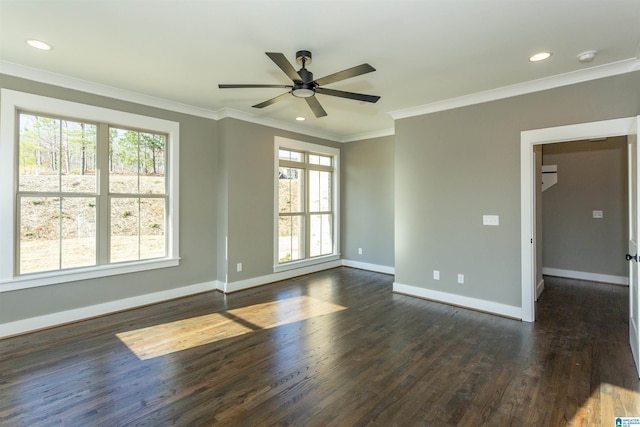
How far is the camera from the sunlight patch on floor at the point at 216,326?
3.00m

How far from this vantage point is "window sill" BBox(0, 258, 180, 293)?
3.21 m

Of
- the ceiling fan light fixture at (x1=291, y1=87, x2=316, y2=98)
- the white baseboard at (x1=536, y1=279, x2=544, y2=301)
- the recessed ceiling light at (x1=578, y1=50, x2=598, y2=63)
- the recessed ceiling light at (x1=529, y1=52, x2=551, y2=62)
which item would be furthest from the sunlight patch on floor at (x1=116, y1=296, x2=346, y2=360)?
the recessed ceiling light at (x1=578, y1=50, x2=598, y2=63)

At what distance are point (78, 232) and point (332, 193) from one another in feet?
14.3

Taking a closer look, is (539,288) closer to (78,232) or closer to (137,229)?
(137,229)

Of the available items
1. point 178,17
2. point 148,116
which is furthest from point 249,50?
point 148,116

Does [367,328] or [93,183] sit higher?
[93,183]

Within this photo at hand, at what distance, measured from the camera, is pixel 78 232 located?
366 cm

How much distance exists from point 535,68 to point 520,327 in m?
2.75

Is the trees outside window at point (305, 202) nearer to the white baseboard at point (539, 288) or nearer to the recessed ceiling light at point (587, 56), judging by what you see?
the white baseboard at point (539, 288)

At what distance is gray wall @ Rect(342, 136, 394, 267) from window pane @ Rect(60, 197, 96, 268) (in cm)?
437

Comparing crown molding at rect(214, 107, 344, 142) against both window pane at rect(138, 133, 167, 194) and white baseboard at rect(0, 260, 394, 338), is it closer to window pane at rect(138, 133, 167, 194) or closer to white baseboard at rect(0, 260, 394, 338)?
window pane at rect(138, 133, 167, 194)

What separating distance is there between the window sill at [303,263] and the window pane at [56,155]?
2.91 metres

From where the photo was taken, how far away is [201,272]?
475cm

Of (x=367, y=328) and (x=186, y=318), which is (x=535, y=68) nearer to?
(x=367, y=328)
